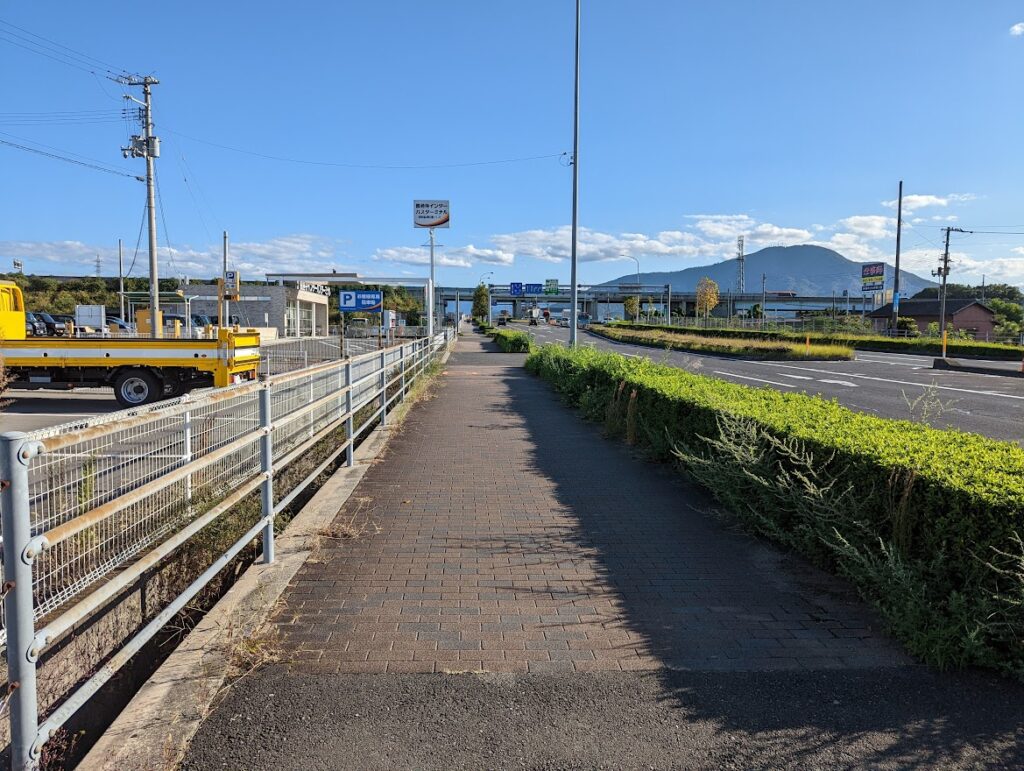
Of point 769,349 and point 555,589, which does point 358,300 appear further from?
point 555,589

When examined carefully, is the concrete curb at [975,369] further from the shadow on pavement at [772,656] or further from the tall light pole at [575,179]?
the shadow on pavement at [772,656]

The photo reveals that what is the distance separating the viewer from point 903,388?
64.7 feet

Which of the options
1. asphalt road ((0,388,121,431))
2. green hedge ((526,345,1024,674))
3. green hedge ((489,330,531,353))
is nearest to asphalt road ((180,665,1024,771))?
green hedge ((526,345,1024,674))

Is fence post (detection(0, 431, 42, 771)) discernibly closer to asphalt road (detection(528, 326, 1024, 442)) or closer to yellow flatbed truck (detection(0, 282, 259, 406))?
asphalt road (detection(528, 326, 1024, 442))

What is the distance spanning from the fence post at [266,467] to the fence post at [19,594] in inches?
99.7

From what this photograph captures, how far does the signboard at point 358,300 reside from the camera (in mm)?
24047

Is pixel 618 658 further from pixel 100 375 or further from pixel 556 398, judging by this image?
pixel 100 375

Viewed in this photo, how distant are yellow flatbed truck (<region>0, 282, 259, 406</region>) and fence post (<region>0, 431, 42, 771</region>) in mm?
13834

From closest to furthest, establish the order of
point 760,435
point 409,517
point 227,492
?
point 227,492, point 760,435, point 409,517

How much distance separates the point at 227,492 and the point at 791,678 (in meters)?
3.48

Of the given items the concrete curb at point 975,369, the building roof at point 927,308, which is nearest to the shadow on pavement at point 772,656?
the concrete curb at point 975,369

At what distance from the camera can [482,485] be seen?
7.81 metres

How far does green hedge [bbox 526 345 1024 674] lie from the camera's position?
3.62 m

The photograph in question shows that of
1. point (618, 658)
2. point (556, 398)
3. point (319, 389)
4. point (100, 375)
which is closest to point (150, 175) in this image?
point (100, 375)
